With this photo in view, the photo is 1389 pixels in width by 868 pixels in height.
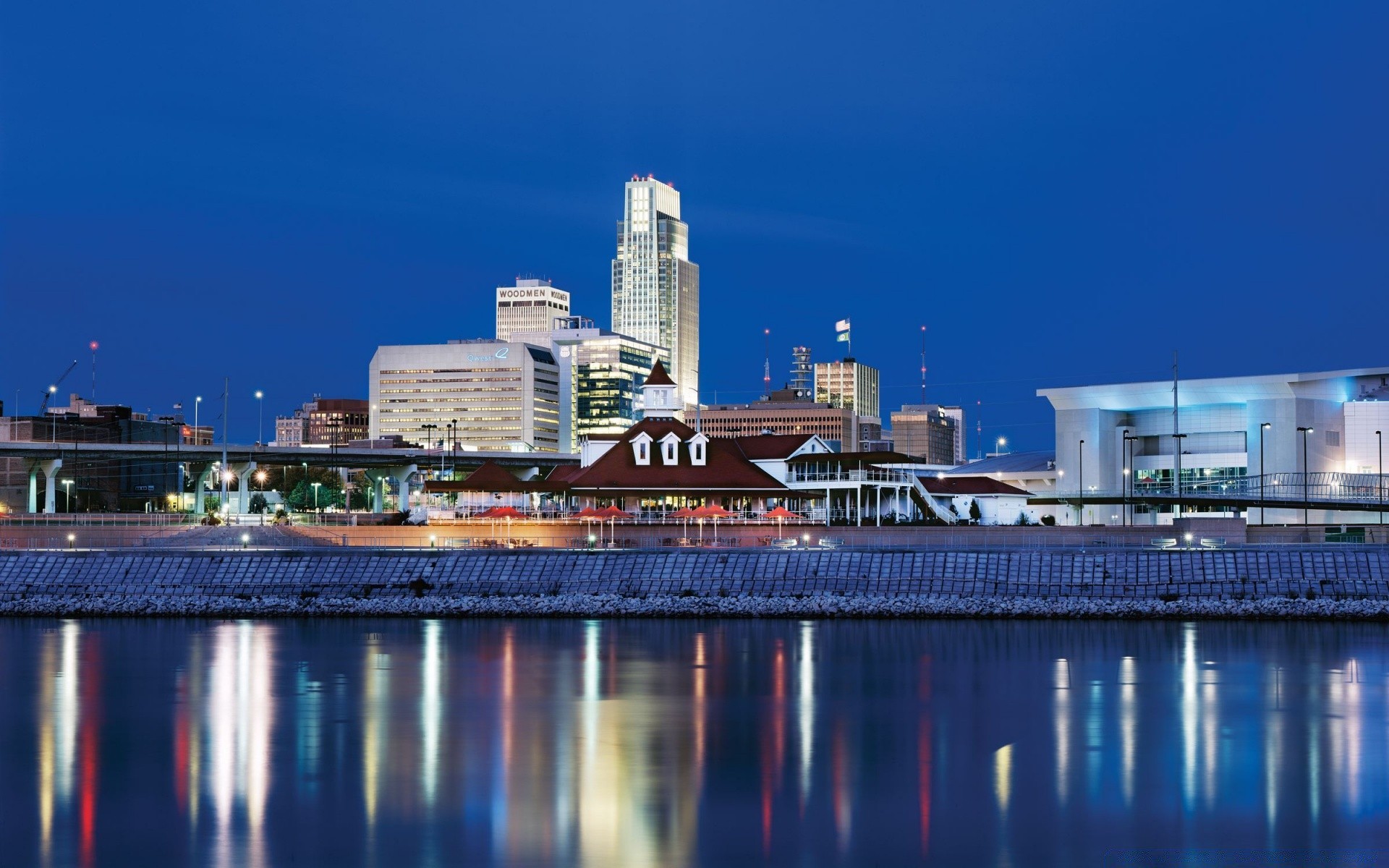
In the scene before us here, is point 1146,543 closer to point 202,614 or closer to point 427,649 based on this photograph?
point 427,649

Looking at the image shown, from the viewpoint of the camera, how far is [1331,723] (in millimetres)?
33156

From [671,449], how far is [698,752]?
67.0 m

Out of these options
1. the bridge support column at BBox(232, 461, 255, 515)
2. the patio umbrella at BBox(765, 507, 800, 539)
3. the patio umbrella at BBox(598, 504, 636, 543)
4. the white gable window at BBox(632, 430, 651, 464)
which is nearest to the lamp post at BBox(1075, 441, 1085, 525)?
the patio umbrella at BBox(765, 507, 800, 539)

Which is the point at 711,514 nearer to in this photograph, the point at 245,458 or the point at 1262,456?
the point at 1262,456

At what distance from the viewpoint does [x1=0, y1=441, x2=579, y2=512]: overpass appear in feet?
422

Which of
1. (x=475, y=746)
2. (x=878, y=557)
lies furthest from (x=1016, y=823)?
(x=878, y=557)

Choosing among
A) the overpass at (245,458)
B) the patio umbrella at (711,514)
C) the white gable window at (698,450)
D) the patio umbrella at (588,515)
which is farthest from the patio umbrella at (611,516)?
the overpass at (245,458)

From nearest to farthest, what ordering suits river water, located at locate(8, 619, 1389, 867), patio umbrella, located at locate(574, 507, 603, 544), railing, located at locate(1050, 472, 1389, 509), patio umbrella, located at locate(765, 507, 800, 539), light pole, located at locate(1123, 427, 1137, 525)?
river water, located at locate(8, 619, 1389, 867), railing, located at locate(1050, 472, 1389, 509), patio umbrella, located at locate(574, 507, 603, 544), patio umbrella, located at locate(765, 507, 800, 539), light pole, located at locate(1123, 427, 1137, 525)

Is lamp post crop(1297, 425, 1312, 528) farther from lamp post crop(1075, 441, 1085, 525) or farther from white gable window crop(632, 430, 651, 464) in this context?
white gable window crop(632, 430, 651, 464)

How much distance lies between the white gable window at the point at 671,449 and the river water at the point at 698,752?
45.3m

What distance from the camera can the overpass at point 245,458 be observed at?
128 meters

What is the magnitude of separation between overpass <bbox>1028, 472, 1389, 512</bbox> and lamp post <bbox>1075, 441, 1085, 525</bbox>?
552mm

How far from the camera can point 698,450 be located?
9569 centimetres

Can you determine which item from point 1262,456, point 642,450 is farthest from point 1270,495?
point 642,450
